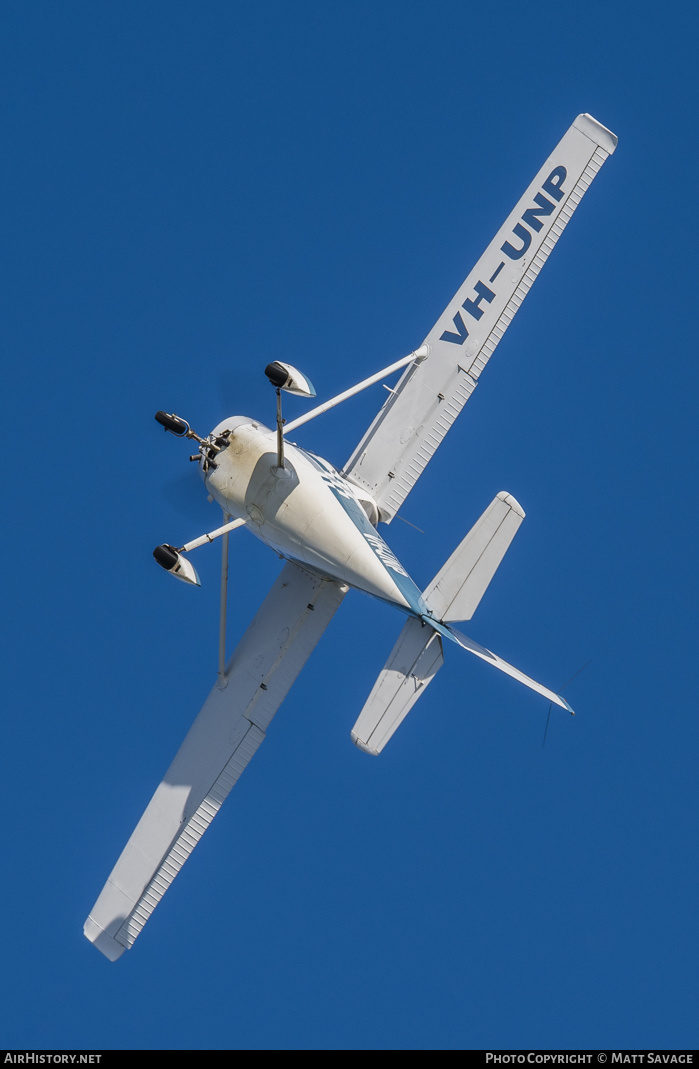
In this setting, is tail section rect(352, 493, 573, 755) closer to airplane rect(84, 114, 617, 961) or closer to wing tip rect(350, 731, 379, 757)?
wing tip rect(350, 731, 379, 757)

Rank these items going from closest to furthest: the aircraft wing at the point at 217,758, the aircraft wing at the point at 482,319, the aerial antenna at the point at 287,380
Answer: the aerial antenna at the point at 287,380 < the aircraft wing at the point at 217,758 < the aircraft wing at the point at 482,319

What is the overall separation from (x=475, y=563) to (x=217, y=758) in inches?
224

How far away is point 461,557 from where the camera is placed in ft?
55.6

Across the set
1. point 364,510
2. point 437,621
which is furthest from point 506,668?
point 364,510

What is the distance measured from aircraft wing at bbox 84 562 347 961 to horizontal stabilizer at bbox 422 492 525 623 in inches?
90.9

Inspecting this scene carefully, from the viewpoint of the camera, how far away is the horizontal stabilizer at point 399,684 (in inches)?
667

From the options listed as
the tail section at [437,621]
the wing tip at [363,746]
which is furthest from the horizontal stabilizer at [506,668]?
the wing tip at [363,746]

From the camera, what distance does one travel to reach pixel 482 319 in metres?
18.9

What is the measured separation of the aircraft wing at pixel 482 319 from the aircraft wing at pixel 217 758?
2.53m

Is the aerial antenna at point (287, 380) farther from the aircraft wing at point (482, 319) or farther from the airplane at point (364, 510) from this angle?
the aircraft wing at point (482, 319)

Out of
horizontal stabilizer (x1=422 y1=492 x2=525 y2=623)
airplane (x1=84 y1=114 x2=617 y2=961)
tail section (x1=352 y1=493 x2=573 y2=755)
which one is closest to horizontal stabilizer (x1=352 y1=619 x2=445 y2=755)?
tail section (x1=352 y1=493 x2=573 y2=755)
